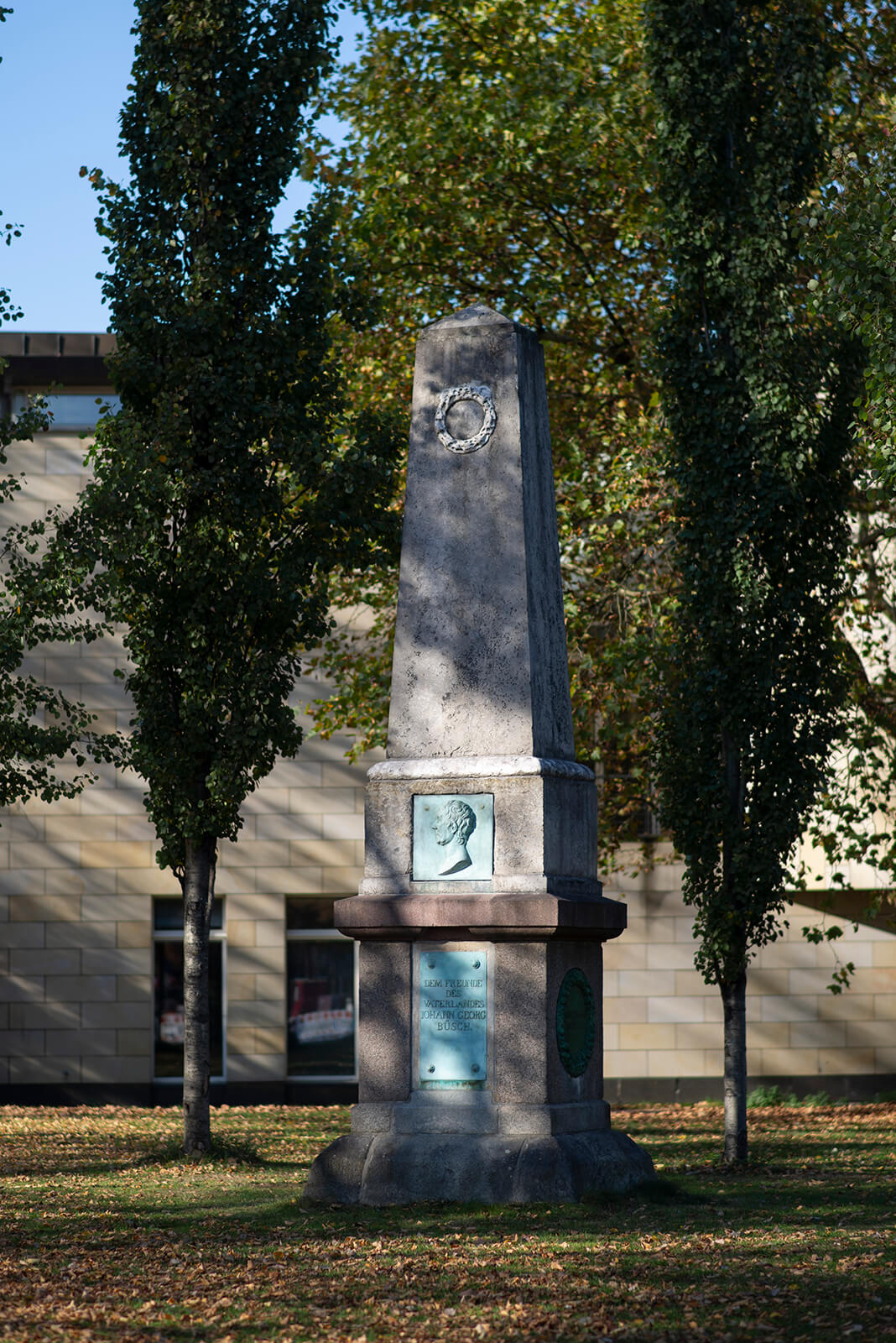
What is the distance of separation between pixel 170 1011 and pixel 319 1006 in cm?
206

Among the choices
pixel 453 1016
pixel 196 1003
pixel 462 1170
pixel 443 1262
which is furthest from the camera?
pixel 196 1003

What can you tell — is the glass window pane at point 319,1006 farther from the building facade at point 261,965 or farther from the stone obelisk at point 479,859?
the stone obelisk at point 479,859

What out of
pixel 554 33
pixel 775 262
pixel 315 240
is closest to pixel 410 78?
pixel 554 33

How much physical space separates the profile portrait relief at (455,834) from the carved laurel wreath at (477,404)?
96.6 inches

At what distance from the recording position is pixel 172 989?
2462 cm

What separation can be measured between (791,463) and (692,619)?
1.64 metres

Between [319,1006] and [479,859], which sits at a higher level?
[479,859]

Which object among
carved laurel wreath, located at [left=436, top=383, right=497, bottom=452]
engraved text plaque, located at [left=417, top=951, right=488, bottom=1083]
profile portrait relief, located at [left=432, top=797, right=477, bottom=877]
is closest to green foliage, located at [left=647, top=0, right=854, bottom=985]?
carved laurel wreath, located at [left=436, top=383, right=497, bottom=452]

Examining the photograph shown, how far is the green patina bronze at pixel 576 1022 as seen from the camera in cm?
1149

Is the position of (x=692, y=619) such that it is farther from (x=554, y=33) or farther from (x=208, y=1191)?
(x=554, y=33)

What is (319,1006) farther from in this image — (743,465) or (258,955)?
(743,465)

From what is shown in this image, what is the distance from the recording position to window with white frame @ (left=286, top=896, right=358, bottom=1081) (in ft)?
80.6

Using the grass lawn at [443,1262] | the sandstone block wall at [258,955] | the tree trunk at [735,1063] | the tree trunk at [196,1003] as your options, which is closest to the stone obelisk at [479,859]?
the grass lawn at [443,1262]

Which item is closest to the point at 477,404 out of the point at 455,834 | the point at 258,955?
the point at 455,834
